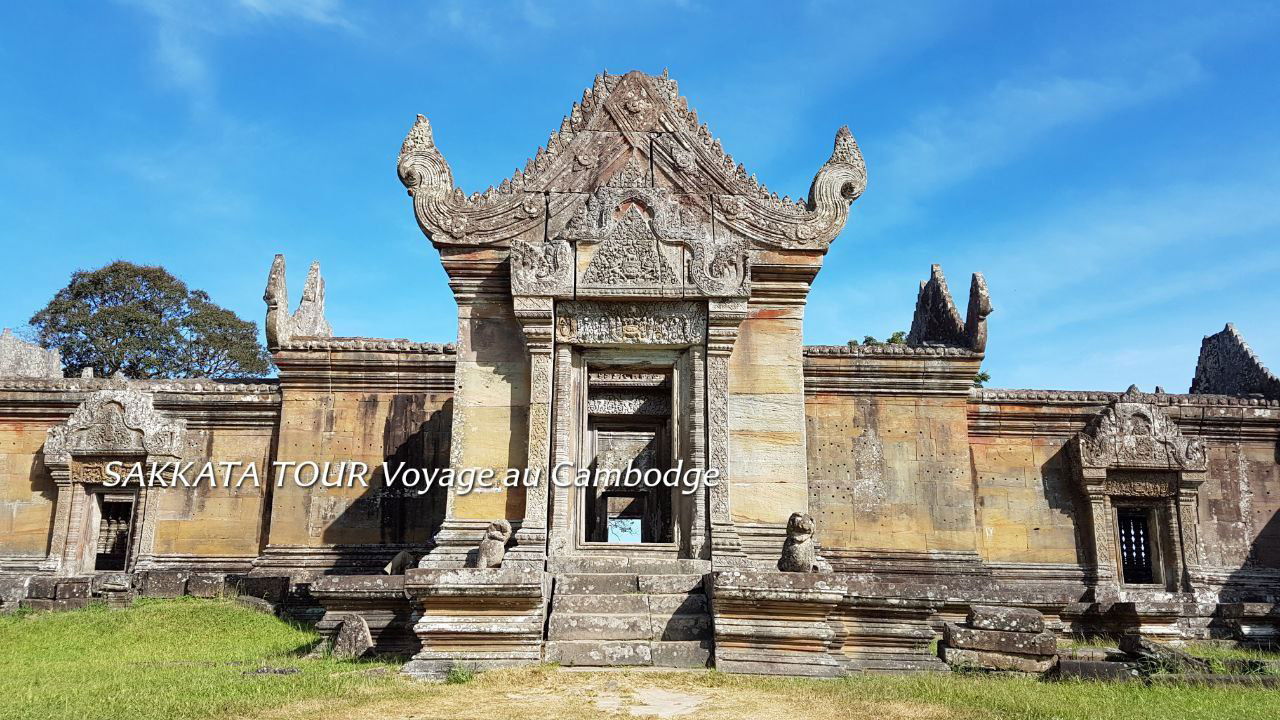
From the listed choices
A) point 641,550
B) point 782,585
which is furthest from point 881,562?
point 782,585

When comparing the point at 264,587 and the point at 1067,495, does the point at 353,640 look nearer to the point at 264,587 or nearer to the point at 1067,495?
the point at 264,587

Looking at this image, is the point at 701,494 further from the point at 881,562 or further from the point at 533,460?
the point at 881,562

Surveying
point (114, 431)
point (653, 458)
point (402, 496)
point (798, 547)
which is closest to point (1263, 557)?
point (798, 547)

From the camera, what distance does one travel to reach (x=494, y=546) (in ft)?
32.3

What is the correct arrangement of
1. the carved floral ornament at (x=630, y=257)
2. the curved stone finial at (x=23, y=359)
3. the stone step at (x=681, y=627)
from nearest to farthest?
the stone step at (x=681, y=627)
the carved floral ornament at (x=630, y=257)
the curved stone finial at (x=23, y=359)

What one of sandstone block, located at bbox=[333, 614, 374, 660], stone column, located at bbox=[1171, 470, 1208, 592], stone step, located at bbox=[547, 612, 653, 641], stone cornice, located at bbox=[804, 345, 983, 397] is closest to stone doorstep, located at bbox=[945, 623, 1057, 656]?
stone step, located at bbox=[547, 612, 653, 641]

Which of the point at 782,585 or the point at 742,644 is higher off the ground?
the point at 782,585

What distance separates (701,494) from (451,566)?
2.83m

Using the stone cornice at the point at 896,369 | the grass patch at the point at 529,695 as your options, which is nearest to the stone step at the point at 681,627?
the grass patch at the point at 529,695

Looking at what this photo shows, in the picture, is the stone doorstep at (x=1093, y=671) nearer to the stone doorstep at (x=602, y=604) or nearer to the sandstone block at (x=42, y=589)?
the stone doorstep at (x=602, y=604)

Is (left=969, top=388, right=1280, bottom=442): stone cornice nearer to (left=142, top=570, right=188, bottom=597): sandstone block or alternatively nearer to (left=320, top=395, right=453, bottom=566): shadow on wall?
(left=320, top=395, right=453, bottom=566): shadow on wall

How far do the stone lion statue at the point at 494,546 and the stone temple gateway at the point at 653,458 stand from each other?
0.08 feet

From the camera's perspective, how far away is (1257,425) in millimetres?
15117

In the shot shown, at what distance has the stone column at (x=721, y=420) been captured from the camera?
10.4 m
